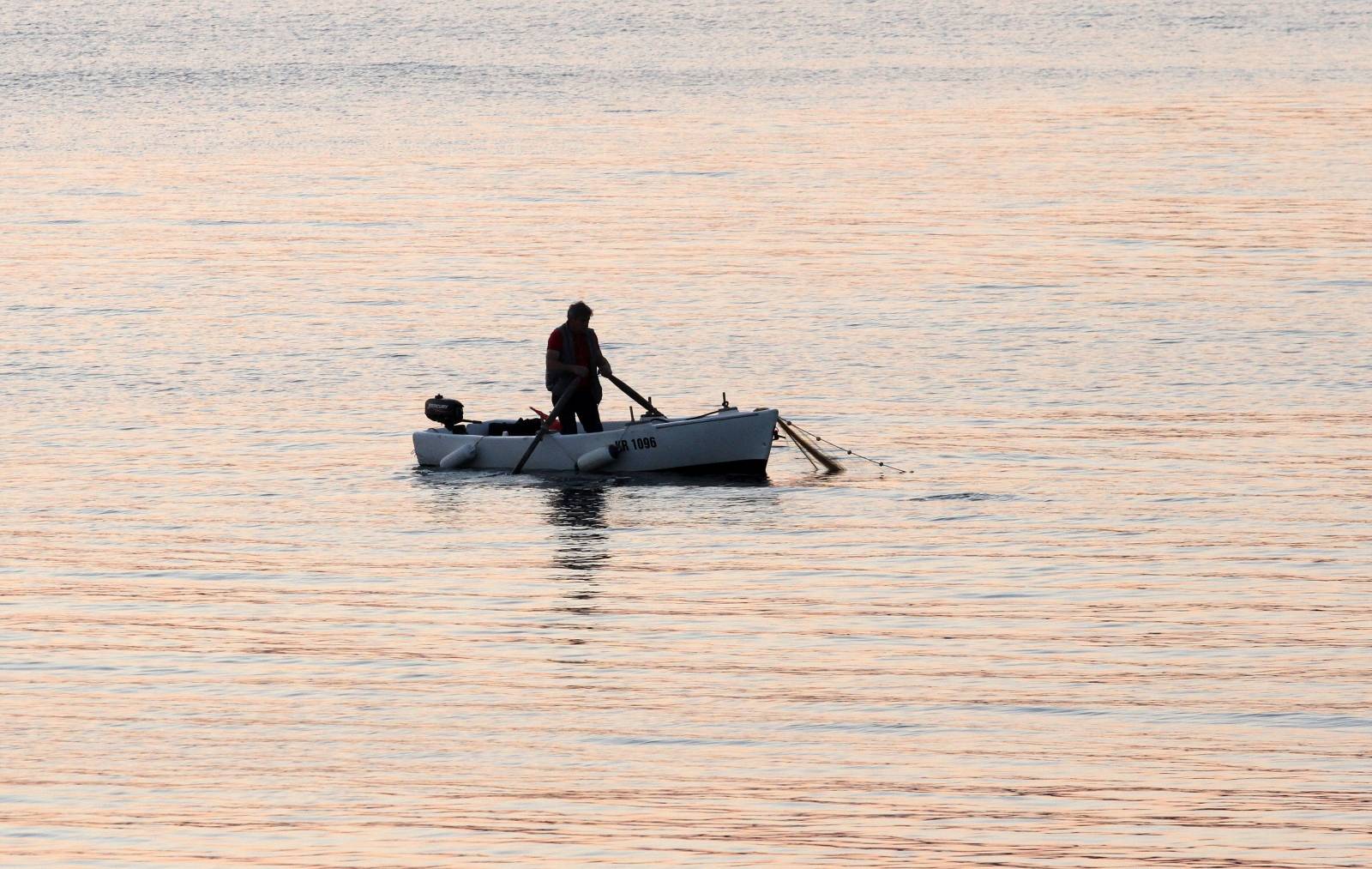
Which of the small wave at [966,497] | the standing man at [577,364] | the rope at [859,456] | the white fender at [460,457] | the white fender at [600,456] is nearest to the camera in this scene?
the small wave at [966,497]

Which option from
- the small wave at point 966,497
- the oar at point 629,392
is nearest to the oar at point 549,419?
the oar at point 629,392

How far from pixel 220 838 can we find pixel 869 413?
17.8 m

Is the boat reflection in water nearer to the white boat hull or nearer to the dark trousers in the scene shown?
the white boat hull

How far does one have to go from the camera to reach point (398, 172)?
6175 cm

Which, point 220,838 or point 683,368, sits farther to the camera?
point 683,368

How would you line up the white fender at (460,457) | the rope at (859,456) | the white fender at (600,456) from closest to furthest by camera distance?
the white fender at (600,456), the rope at (859,456), the white fender at (460,457)

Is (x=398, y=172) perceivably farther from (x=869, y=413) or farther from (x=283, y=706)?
(x=283, y=706)

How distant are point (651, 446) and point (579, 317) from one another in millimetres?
1584

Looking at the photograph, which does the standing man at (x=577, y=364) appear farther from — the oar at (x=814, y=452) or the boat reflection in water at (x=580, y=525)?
the oar at (x=814, y=452)

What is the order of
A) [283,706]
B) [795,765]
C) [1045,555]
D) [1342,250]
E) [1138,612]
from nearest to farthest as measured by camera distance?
[795,765]
[283,706]
[1138,612]
[1045,555]
[1342,250]

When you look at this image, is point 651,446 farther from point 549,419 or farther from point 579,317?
point 579,317

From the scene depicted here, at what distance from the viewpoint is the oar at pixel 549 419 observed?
2441cm

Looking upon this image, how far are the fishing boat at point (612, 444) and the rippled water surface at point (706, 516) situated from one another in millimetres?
375

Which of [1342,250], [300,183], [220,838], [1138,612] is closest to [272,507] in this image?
[1138,612]
